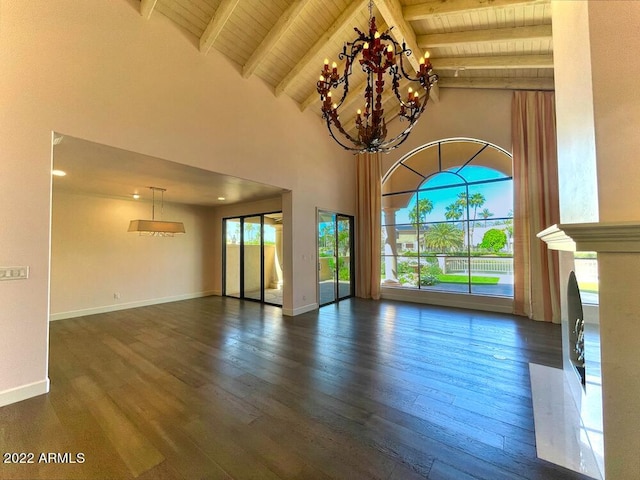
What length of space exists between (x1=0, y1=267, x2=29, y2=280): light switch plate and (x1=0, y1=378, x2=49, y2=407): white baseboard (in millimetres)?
1002

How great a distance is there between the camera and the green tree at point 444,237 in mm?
6328

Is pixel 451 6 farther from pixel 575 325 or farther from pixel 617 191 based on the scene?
pixel 575 325

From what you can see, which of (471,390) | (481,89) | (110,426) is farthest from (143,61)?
(481,89)

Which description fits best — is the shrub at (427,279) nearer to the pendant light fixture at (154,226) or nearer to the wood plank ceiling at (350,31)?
the wood plank ceiling at (350,31)

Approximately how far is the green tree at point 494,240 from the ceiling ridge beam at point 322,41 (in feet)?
16.6

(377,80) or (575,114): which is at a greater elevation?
(377,80)

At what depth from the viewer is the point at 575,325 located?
2.60m

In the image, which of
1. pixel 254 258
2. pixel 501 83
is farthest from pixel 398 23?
pixel 254 258

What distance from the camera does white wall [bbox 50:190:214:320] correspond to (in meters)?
5.20

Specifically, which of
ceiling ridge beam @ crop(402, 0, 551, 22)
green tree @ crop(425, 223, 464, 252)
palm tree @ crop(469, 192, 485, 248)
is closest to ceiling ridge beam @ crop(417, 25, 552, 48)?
ceiling ridge beam @ crop(402, 0, 551, 22)

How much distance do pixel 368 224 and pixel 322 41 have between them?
429cm

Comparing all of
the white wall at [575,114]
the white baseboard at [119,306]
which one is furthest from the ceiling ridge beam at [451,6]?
the white baseboard at [119,306]

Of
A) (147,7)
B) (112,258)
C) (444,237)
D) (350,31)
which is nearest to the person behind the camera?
(147,7)

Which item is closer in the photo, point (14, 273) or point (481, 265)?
point (14, 273)
